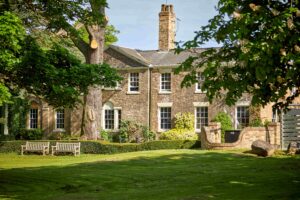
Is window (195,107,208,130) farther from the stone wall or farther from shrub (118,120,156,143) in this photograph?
the stone wall

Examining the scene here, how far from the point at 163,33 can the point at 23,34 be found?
2711 cm

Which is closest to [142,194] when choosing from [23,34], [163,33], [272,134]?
[23,34]

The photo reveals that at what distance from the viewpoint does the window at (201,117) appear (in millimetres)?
37719

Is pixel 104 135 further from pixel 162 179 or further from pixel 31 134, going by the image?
pixel 162 179

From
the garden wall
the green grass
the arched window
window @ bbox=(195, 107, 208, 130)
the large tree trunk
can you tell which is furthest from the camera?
the arched window

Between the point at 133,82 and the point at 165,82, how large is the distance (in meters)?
2.87

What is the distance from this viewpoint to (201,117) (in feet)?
124

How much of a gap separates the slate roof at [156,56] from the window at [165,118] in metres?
3.59

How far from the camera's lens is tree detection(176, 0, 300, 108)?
938 cm

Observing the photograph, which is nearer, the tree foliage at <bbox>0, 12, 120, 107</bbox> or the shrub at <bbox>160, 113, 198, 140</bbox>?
the tree foliage at <bbox>0, 12, 120, 107</bbox>

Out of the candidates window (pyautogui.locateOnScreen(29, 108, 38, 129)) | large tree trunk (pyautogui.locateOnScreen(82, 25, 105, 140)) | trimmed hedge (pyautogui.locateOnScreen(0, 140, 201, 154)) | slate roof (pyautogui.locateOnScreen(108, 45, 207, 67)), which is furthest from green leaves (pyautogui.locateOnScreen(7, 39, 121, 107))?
window (pyautogui.locateOnScreen(29, 108, 38, 129))

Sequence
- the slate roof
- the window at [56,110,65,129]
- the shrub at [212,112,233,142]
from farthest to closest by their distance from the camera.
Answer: the window at [56,110,65,129], the slate roof, the shrub at [212,112,233,142]

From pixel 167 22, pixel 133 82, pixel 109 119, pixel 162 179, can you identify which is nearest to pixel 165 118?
pixel 133 82

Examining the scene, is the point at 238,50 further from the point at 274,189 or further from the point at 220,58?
the point at 274,189
